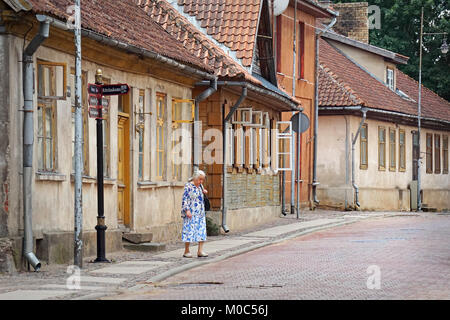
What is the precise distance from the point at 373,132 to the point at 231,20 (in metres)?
16.2

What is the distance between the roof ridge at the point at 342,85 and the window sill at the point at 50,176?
2500 centimetres

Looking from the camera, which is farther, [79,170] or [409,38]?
[409,38]

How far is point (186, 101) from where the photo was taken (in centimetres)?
2339

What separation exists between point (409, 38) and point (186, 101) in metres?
33.4

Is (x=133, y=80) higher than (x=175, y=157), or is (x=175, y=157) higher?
(x=133, y=80)

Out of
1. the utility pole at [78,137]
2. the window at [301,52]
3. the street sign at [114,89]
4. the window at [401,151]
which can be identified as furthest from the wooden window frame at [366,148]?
the utility pole at [78,137]

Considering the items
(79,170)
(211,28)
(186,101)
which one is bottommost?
(79,170)

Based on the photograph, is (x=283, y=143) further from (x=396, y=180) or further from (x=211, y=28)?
(x=396, y=180)

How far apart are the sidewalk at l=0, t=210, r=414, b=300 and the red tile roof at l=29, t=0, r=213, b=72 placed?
3.68m

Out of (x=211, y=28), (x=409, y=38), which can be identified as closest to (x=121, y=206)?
(x=211, y=28)

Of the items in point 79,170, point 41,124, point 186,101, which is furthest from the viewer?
point 186,101

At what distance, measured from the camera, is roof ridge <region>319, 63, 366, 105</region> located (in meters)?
41.0

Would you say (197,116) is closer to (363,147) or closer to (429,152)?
(363,147)
